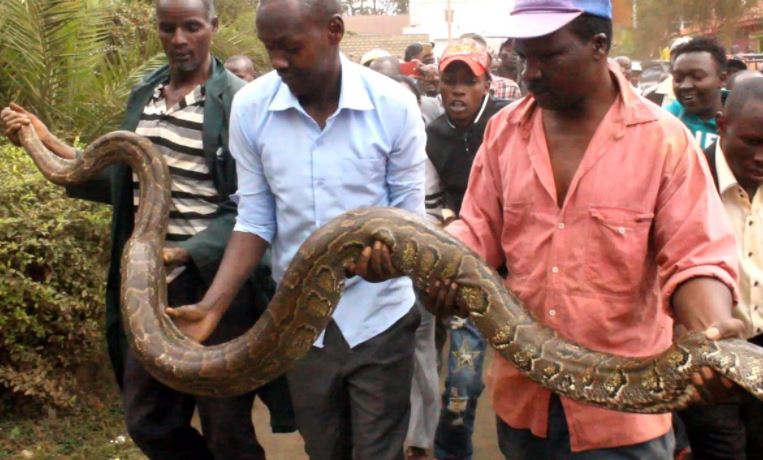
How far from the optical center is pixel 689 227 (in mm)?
3434

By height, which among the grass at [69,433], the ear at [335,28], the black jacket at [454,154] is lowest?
the grass at [69,433]

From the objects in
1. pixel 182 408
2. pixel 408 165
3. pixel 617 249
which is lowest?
pixel 182 408

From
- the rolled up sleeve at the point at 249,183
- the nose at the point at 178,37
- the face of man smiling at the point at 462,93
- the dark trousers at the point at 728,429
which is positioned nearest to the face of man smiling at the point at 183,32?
the nose at the point at 178,37

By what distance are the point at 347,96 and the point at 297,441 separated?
322cm

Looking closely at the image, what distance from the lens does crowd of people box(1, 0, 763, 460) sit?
3.55 m

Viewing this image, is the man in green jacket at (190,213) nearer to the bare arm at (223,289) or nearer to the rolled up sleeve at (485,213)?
the bare arm at (223,289)

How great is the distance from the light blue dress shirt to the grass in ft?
9.03

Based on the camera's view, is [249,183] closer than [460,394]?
Yes

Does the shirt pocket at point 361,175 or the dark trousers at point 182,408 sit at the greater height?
the shirt pocket at point 361,175

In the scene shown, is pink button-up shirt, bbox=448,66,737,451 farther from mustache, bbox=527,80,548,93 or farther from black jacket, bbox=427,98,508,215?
black jacket, bbox=427,98,508,215

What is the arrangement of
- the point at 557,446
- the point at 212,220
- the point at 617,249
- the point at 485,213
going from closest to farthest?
the point at 617,249 → the point at 557,446 → the point at 485,213 → the point at 212,220

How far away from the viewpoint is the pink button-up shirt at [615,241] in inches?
137

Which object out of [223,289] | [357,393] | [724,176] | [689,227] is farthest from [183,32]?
[689,227]

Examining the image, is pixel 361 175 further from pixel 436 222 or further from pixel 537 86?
pixel 537 86
